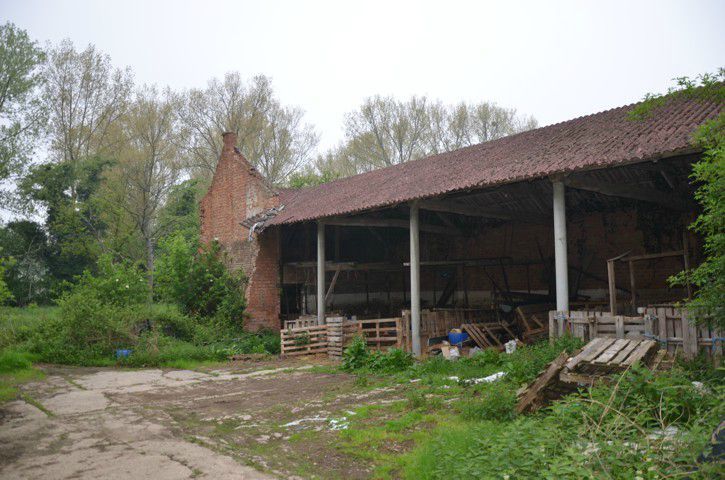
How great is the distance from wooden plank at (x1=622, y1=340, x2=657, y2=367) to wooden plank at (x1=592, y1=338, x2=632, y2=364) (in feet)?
0.69

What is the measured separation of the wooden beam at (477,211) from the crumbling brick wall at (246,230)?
6500 millimetres

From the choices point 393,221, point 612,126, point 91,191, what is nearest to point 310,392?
point 393,221

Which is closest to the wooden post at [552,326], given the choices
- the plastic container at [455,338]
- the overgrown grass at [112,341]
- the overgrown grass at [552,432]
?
the overgrown grass at [552,432]

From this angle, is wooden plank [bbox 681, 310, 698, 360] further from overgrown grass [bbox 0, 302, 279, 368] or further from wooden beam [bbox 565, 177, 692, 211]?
overgrown grass [bbox 0, 302, 279, 368]

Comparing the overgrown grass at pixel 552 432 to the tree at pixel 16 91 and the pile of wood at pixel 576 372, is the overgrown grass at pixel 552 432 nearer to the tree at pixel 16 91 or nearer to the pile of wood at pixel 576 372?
the pile of wood at pixel 576 372

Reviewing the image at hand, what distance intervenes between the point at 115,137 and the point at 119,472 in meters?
26.6

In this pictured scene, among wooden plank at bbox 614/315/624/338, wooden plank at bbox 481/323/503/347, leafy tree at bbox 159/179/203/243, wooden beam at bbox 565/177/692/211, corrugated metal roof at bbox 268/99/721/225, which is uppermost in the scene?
leafy tree at bbox 159/179/203/243

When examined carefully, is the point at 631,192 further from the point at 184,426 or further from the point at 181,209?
the point at 181,209

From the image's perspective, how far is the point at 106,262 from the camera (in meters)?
16.8

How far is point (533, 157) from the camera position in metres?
11.0

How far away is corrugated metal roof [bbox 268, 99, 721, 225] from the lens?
8.95 meters

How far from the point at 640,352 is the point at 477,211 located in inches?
271

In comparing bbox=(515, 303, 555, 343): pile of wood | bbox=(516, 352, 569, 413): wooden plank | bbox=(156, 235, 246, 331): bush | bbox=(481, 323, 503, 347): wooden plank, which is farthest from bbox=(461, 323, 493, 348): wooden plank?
bbox=(156, 235, 246, 331): bush

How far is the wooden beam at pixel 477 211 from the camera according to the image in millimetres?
12703
